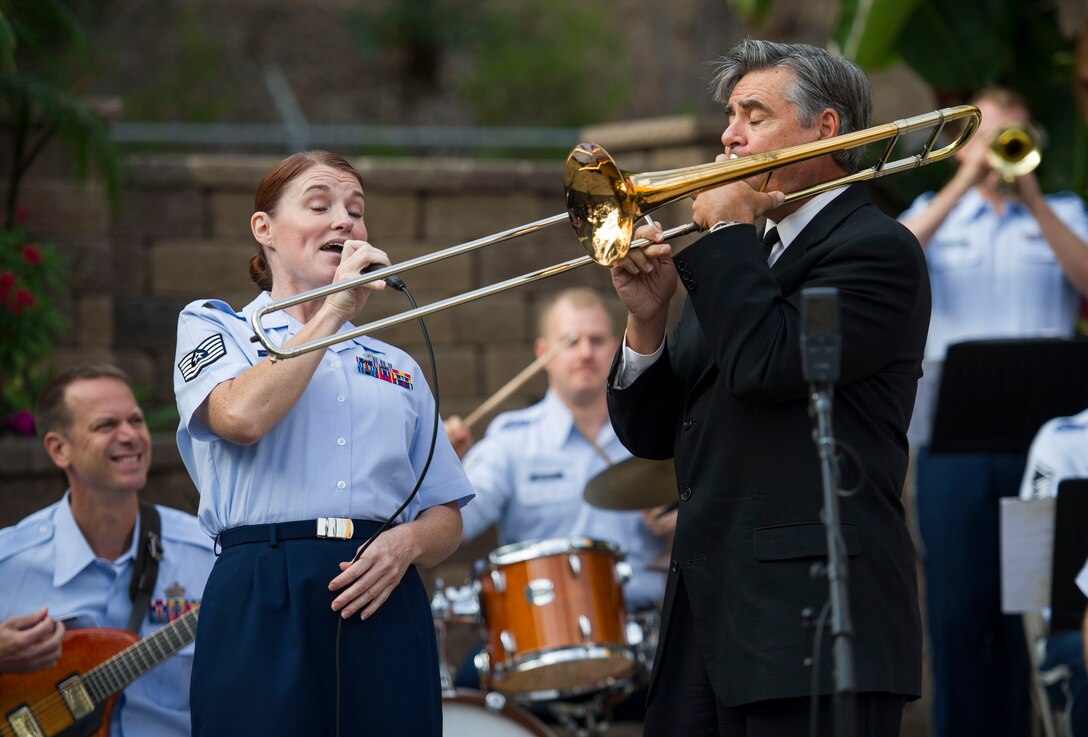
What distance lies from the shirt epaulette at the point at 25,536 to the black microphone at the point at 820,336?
272 cm

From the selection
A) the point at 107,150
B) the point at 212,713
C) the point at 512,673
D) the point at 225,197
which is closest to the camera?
the point at 212,713

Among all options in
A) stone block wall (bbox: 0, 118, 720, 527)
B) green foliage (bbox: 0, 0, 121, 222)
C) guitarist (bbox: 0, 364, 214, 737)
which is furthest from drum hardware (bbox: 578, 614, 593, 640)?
green foliage (bbox: 0, 0, 121, 222)

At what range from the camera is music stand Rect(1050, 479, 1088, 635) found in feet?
13.9

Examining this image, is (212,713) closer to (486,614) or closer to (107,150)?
(486,614)

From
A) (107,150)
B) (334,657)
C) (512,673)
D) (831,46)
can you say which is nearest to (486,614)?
(512,673)

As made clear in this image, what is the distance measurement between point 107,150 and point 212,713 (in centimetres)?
371

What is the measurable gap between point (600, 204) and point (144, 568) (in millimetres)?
2134

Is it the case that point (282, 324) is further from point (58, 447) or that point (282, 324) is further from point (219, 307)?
point (58, 447)

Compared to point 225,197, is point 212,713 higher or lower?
lower

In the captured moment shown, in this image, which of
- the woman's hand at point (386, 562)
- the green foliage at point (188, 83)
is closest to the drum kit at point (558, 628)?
the woman's hand at point (386, 562)

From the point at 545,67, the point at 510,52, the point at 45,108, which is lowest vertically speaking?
the point at 45,108


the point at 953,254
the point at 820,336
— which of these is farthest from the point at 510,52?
the point at 820,336

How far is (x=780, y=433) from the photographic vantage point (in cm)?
279

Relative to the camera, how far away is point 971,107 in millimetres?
3137
